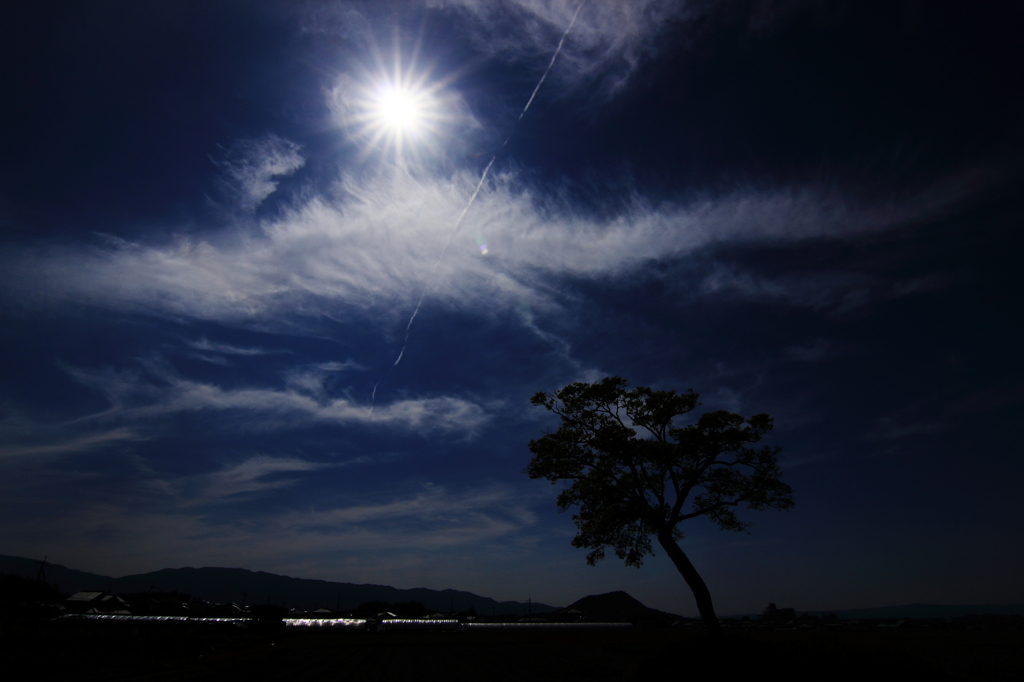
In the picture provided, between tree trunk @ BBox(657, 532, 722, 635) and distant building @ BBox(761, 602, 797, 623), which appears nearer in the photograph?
tree trunk @ BBox(657, 532, 722, 635)

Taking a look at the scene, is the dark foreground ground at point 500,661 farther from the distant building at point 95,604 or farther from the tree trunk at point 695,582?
the distant building at point 95,604

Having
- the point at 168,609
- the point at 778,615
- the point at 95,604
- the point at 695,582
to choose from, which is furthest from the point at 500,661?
the point at 778,615

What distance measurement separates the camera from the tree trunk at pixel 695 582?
18281mm

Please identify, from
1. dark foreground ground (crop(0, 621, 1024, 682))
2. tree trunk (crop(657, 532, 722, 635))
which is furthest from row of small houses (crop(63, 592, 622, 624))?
tree trunk (crop(657, 532, 722, 635))

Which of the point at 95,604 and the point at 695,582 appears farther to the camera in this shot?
the point at 95,604

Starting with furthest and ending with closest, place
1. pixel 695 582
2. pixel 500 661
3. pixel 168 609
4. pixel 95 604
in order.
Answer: pixel 168 609 → pixel 95 604 → pixel 500 661 → pixel 695 582

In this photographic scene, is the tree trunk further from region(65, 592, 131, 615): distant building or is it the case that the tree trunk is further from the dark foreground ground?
region(65, 592, 131, 615): distant building

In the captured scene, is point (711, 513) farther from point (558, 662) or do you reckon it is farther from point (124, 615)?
point (124, 615)

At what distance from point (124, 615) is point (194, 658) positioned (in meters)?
102

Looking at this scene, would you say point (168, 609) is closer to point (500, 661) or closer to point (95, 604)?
point (95, 604)

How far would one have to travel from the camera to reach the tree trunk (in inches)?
720

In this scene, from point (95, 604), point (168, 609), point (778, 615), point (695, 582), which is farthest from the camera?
point (778, 615)

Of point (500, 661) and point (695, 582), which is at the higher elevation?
point (695, 582)

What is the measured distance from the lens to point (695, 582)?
19484 millimetres
